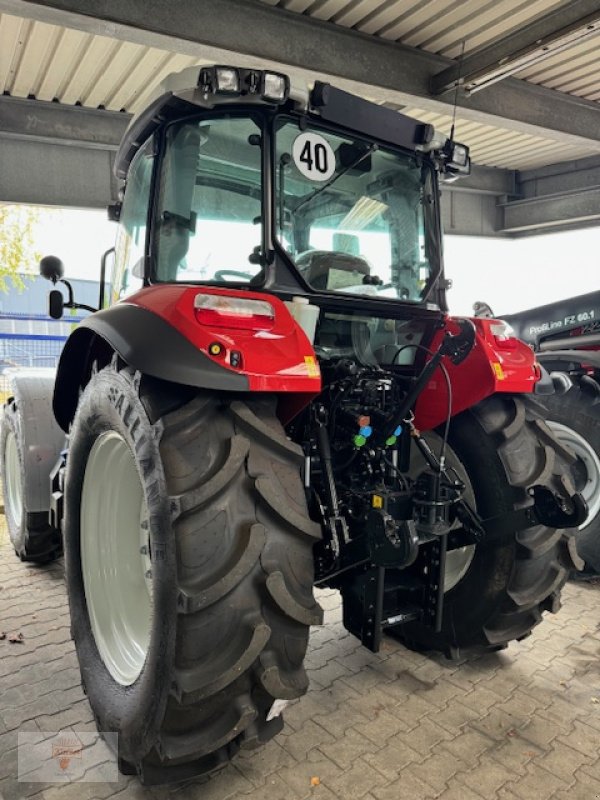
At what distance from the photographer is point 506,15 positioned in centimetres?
454

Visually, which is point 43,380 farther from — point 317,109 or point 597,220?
point 597,220

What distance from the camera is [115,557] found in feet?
→ 7.84

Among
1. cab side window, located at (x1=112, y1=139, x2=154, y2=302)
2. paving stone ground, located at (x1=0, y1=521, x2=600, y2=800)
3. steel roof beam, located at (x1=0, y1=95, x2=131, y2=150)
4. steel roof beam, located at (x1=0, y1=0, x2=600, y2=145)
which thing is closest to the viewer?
paving stone ground, located at (x1=0, y1=521, x2=600, y2=800)

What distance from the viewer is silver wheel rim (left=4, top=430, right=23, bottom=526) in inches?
160

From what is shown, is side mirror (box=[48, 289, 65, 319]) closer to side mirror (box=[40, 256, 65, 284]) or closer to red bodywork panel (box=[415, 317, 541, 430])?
side mirror (box=[40, 256, 65, 284])

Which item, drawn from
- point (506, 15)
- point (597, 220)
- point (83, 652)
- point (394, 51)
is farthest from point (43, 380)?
point (597, 220)

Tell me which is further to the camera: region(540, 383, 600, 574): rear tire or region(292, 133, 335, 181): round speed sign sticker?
region(540, 383, 600, 574): rear tire

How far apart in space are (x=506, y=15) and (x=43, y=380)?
14.4ft

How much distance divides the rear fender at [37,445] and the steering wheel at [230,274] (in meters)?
2.06

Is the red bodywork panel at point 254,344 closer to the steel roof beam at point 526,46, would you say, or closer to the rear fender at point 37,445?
the rear fender at point 37,445

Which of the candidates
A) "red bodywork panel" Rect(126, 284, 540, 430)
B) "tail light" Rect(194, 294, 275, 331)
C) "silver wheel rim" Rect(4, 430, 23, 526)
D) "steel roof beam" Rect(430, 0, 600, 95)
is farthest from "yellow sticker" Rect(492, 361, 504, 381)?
"silver wheel rim" Rect(4, 430, 23, 526)

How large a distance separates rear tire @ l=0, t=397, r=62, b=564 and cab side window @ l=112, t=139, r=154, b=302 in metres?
1.50

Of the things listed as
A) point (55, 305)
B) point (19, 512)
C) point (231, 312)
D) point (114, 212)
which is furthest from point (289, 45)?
point (19, 512)

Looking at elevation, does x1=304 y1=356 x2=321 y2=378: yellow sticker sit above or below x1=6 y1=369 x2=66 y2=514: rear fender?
above
